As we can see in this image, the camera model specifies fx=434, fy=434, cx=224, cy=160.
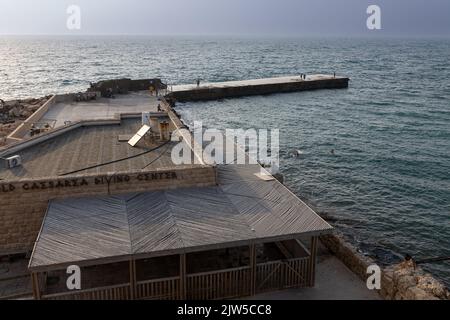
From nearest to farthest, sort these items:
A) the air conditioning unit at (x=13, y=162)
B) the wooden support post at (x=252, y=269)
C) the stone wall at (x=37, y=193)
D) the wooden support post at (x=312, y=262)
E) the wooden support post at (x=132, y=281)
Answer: the wooden support post at (x=132, y=281)
the wooden support post at (x=252, y=269)
the wooden support post at (x=312, y=262)
the stone wall at (x=37, y=193)
the air conditioning unit at (x=13, y=162)

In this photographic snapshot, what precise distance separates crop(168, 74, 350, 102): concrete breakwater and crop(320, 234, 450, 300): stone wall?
1846 inches

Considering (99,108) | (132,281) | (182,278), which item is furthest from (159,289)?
(99,108)

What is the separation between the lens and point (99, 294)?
1307cm

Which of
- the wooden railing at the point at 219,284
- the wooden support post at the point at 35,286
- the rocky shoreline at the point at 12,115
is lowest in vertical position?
the wooden railing at the point at 219,284

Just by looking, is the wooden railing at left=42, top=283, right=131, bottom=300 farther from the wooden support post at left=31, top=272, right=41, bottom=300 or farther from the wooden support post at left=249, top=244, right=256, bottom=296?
the wooden support post at left=249, top=244, right=256, bottom=296

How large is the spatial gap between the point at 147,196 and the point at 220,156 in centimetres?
683

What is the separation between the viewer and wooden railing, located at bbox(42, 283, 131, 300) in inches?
505

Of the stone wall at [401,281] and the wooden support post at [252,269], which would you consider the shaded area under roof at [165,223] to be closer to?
the wooden support post at [252,269]

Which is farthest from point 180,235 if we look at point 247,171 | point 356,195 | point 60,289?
point 356,195

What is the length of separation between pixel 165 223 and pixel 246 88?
2381 inches

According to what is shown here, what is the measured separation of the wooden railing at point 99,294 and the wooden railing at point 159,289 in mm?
394

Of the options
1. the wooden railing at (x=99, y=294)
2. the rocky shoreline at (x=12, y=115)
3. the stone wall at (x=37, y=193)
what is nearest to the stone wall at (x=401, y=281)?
the stone wall at (x=37, y=193)

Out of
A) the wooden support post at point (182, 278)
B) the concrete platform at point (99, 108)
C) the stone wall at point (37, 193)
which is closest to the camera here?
the wooden support post at point (182, 278)

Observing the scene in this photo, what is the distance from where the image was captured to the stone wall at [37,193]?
1533 cm
